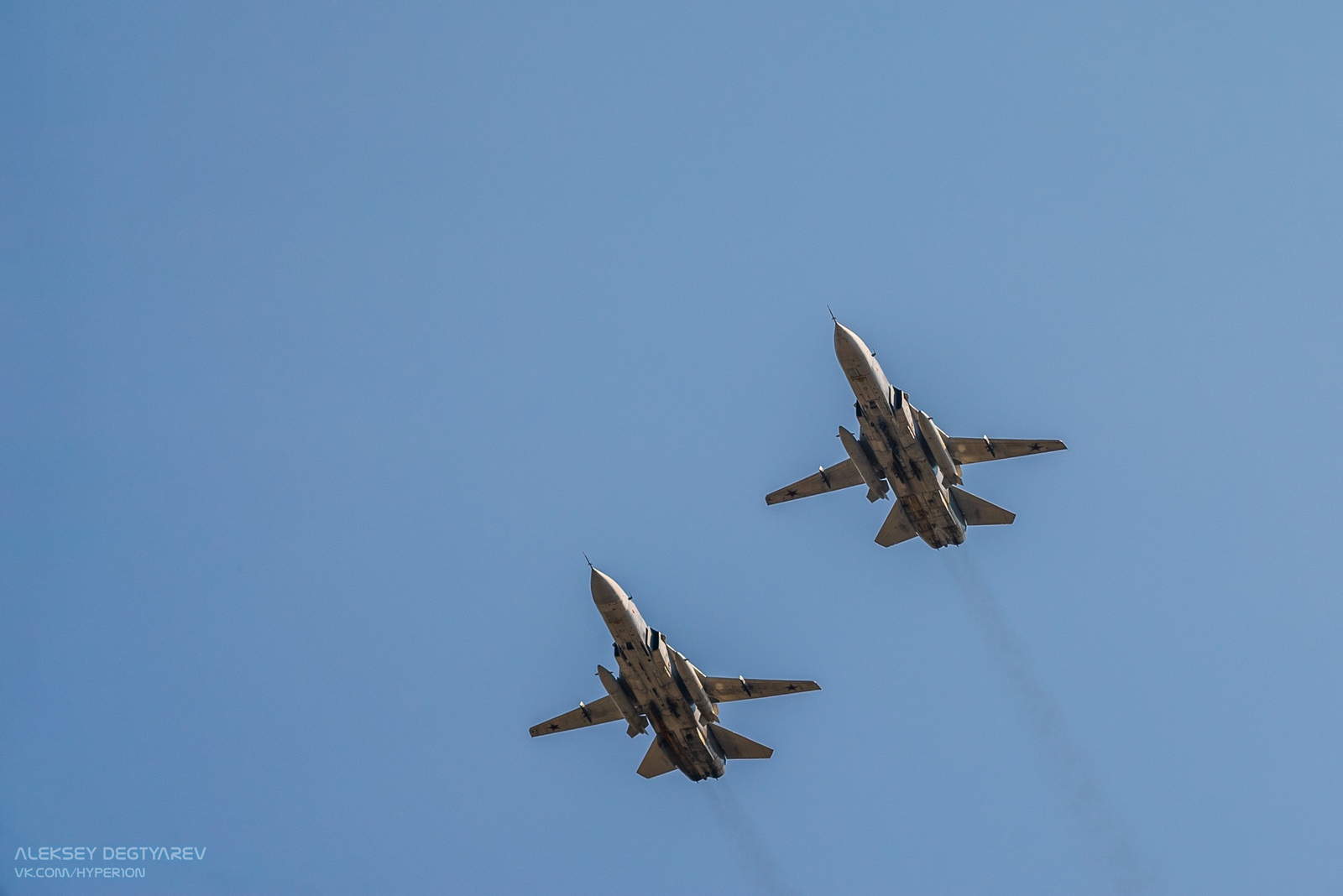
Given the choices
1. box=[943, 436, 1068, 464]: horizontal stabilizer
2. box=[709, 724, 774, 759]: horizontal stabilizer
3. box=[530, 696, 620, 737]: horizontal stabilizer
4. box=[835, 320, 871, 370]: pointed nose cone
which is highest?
box=[835, 320, 871, 370]: pointed nose cone

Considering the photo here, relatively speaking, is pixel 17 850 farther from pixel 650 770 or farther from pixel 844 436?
pixel 844 436

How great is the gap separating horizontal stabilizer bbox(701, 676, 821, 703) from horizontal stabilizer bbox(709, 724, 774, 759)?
167cm

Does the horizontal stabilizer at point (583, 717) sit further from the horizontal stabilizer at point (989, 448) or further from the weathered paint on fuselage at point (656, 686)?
the horizontal stabilizer at point (989, 448)

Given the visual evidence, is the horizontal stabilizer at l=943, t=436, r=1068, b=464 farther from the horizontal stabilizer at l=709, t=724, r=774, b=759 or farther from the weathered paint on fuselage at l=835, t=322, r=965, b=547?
the horizontal stabilizer at l=709, t=724, r=774, b=759

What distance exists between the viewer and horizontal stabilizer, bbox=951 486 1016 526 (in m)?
54.0

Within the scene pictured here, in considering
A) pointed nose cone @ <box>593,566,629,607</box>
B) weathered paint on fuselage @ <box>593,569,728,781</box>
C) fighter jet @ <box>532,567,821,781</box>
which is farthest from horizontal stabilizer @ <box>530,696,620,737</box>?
pointed nose cone @ <box>593,566,629,607</box>

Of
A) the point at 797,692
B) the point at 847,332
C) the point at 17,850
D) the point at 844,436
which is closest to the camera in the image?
the point at 847,332

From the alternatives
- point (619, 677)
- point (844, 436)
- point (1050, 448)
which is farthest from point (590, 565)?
point (1050, 448)

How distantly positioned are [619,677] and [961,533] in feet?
49.3

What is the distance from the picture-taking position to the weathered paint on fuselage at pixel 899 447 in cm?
4703

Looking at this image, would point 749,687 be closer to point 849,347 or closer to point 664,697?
point 664,697

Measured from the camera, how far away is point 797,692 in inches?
2112

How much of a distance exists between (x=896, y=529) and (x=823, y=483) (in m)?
3.57

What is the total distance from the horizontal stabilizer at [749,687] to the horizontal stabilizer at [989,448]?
11.0 m
